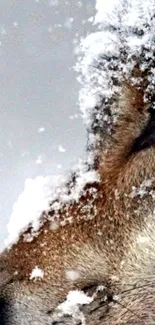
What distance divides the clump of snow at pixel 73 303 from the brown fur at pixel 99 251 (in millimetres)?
20

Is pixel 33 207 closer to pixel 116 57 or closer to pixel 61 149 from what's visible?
pixel 116 57

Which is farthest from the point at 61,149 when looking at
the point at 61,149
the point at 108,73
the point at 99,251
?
the point at 99,251

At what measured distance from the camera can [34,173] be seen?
4.92 meters

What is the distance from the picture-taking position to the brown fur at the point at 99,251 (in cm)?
269

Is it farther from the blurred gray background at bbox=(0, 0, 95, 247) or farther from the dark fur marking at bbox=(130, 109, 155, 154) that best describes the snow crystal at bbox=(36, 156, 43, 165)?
the dark fur marking at bbox=(130, 109, 155, 154)

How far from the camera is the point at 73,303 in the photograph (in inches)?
107

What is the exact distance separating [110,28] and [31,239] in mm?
797

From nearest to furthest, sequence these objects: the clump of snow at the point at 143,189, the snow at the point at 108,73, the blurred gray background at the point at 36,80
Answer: the clump of snow at the point at 143,189, the snow at the point at 108,73, the blurred gray background at the point at 36,80

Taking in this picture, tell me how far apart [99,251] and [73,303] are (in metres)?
0.18

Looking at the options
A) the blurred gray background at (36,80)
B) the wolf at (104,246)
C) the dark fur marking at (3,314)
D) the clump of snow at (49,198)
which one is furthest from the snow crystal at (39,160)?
the dark fur marking at (3,314)

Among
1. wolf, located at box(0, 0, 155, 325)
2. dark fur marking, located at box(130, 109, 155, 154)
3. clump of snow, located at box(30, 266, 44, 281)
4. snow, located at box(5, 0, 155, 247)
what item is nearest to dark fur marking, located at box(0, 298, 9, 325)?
wolf, located at box(0, 0, 155, 325)

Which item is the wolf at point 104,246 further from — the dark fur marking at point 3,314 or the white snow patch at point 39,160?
the white snow patch at point 39,160

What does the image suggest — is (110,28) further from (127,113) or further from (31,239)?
(31,239)

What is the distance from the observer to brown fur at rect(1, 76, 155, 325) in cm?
269
